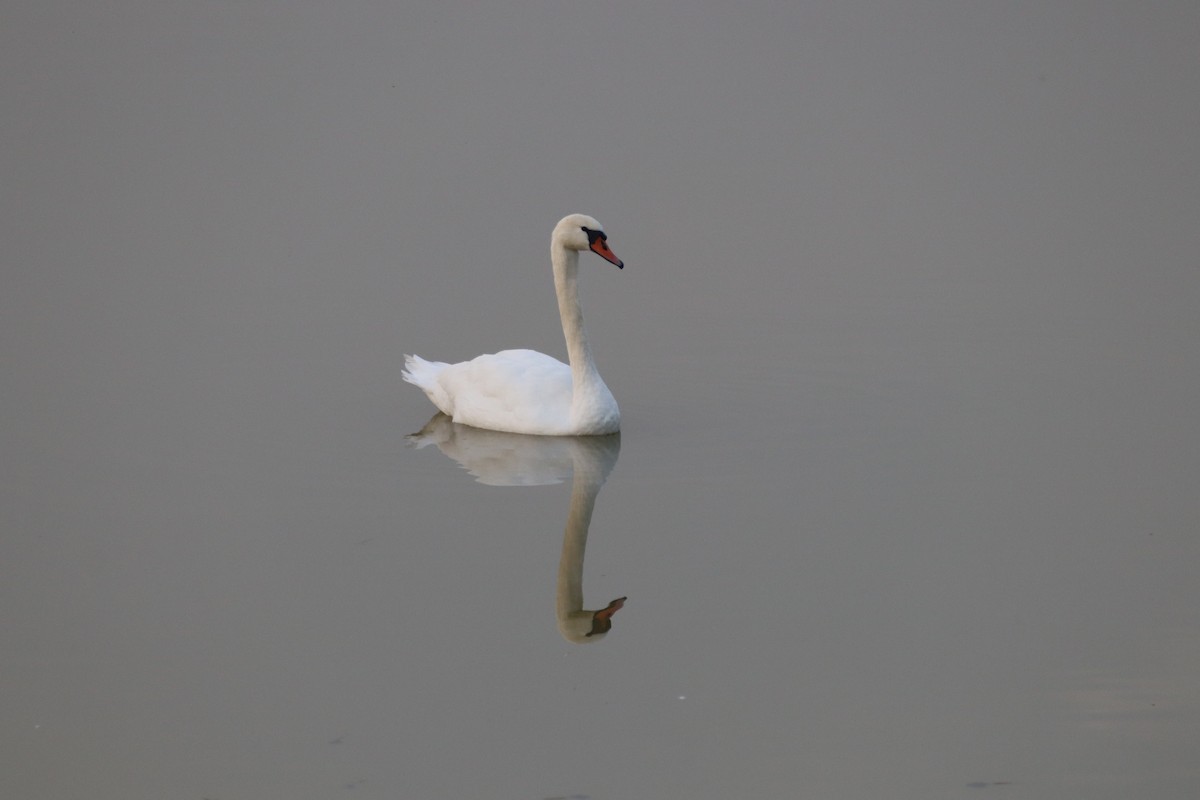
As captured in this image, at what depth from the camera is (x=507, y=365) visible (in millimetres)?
9961

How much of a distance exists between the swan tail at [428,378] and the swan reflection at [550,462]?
123 mm

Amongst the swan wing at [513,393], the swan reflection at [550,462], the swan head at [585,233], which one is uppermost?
the swan head at [585,233]

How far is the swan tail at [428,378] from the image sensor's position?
10.3 metres

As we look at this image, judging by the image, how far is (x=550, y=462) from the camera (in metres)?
9.30

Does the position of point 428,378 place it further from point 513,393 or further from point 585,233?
point 585,233

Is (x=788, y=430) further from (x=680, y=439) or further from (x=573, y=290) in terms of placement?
(x=573, y=290)

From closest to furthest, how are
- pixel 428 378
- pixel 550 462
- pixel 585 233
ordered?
1. pixel 550 462
2. pixel 585 233
3. pixel 428 378

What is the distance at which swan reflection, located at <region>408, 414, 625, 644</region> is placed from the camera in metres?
7.75

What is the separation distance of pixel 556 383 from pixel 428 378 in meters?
0.98

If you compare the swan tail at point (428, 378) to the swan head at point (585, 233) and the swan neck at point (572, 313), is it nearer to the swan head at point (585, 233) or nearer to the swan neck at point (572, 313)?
the swan neck at point (572, 313)

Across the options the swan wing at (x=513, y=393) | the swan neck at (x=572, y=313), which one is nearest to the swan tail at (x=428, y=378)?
the swan wing at (x=513, y=393)

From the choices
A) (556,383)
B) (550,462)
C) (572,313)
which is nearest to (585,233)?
(572,313)

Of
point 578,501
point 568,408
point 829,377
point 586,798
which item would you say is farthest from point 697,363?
point 586,798

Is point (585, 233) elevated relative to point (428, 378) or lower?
elevated
